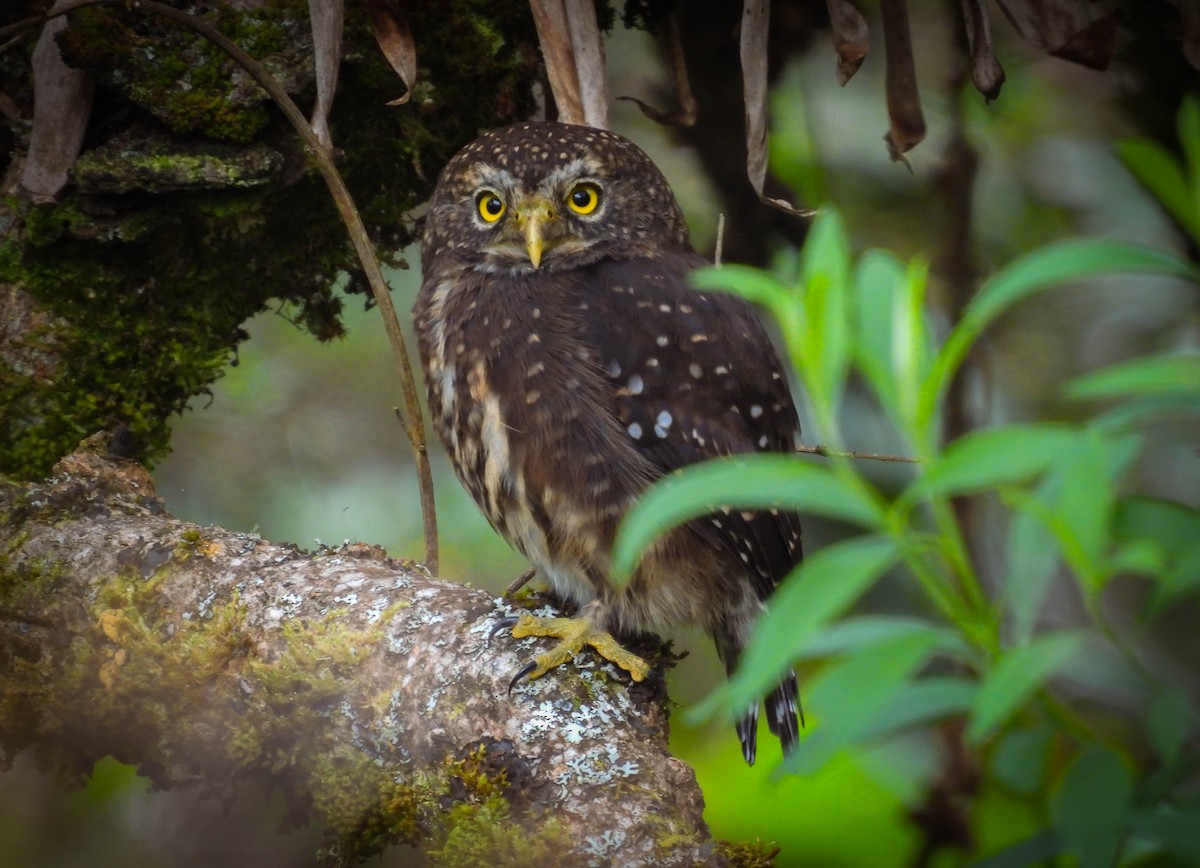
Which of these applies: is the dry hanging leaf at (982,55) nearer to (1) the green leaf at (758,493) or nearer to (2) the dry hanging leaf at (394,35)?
(2) the dry hanging leaf at (394,35)

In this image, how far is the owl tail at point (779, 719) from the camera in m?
2.35

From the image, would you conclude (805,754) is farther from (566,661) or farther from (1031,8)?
(1031,8)

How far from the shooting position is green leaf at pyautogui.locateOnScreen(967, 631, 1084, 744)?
1.77 feet

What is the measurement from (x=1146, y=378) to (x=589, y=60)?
2.13 m

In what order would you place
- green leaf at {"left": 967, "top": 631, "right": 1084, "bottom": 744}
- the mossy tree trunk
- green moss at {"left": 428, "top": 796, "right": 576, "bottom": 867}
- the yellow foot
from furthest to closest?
the yellow foot → the mossy tree trunk → green moss at {"left": 428, "top": 796, "right": 576, "bottom": 867} → green leaf at {"left": 967, "top": 631, "right": 1084, "bottom": 744}

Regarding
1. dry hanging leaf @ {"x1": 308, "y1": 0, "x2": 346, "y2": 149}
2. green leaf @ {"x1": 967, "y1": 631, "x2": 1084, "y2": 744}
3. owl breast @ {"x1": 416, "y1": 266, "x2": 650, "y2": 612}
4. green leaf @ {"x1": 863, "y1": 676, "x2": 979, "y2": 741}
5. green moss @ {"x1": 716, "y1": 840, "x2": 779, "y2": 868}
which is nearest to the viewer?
green leaf @ {"x1": 967, "y1": 631, "x2": 1084, "y2": 744}

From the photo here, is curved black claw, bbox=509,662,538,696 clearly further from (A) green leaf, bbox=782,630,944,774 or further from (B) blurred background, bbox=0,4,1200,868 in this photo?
(A) green leaf, bbox=782,630,944,774

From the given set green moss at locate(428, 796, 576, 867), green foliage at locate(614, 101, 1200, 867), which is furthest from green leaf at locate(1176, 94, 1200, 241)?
green moss at locate(428, 796, 576, 867)

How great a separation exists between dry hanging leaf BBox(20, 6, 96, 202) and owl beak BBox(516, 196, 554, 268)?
99 cm

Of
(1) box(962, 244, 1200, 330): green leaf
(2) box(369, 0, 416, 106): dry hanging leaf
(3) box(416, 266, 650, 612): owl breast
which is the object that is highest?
(2) box(369, 0, 416, 106): dry hanging leaf

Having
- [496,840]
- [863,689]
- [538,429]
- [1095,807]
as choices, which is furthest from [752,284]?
[538,429]

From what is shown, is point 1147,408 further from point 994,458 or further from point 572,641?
point 572,641

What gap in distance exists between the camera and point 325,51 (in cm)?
231

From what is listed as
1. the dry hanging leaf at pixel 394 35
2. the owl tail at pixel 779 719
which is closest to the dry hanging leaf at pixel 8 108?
the dry hanging leaf at pixel 394 35
